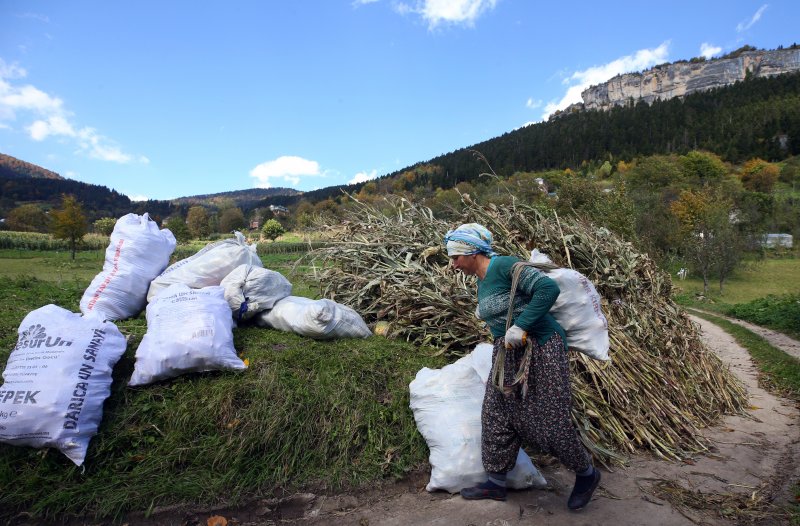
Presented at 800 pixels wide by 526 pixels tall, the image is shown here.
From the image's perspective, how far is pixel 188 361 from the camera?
2.90 meters

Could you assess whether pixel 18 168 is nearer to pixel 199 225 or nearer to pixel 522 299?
pixel 199 225

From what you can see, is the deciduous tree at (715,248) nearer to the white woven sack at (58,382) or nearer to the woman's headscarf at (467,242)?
the woman's headscarf at (467,242)

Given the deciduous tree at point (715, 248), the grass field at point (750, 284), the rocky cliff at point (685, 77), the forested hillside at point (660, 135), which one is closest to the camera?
the grass field at point (750, 284)

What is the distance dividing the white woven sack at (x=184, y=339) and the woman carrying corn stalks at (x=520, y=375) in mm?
1734

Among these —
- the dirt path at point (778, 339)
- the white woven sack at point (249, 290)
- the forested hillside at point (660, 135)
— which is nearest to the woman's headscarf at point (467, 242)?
the white woven sack at point (249, 290)

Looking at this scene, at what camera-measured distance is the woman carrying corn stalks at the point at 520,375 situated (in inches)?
90.4

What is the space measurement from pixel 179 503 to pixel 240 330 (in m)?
1.67

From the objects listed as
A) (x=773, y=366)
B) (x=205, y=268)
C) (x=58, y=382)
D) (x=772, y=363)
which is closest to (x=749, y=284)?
(x=772, y=363)

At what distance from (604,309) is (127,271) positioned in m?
4.47

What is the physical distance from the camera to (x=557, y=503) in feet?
8.36

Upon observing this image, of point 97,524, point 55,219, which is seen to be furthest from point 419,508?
point 55,219

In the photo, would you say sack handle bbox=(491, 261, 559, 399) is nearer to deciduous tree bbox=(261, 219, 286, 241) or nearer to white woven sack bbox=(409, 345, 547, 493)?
white woven sack bbox=(409, 345, 547, 493)

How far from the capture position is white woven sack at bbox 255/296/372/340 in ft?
12.5

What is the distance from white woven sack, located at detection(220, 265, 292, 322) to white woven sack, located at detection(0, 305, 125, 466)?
1049 mm
